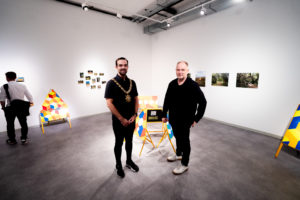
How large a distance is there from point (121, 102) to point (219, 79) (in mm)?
3873

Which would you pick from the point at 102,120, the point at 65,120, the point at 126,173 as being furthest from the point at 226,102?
the point at 65,120

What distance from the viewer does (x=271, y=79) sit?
3.63m

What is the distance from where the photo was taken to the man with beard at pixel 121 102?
1980 mm

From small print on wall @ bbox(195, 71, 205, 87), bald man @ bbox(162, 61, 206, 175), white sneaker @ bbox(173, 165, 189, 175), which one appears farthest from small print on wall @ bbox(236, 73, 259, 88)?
white sneaker @ bbox(173, 165, 189, 175)

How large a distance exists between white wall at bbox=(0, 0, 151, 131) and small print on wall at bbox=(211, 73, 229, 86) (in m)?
3.59

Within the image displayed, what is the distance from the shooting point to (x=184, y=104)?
204 cm

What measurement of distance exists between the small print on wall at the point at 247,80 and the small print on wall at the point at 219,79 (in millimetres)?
368

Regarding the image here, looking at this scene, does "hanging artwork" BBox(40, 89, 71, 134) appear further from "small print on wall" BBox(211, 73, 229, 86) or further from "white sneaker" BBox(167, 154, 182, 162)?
"small print on wall" BBox(211, 73, 229, 86)

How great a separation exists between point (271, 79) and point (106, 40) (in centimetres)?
561

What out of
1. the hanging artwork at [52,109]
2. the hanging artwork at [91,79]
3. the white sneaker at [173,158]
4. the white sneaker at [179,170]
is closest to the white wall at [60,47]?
the hanging artwork at [91,79]

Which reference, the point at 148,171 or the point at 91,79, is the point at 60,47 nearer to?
the point at 91,79

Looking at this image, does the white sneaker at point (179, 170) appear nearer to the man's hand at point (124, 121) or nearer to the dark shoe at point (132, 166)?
the dark shoe at point (132, 166)

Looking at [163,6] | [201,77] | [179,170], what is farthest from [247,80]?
[163,6]

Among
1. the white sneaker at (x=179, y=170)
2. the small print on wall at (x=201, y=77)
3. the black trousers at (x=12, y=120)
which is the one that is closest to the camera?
the white sneaker at (x=179, y=170)
